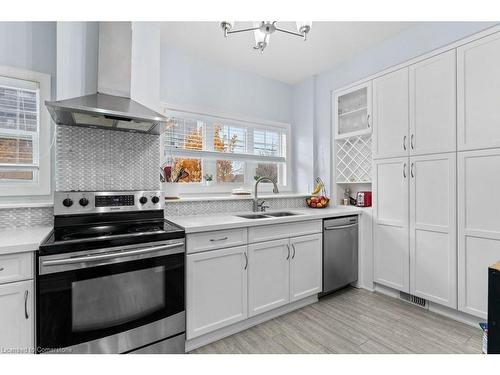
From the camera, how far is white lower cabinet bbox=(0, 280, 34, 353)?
1229 mm

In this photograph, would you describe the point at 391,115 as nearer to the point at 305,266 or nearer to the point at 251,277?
the point at 305,266

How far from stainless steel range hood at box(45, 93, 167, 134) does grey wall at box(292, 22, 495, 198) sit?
224 centimetres

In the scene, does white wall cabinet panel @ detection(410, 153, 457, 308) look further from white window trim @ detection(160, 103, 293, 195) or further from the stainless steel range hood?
the stainless steel range hood

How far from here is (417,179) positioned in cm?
240

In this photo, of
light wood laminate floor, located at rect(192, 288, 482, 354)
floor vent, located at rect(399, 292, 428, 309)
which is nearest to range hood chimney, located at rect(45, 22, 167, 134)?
light wood laminate floor, located at rect(192, 288, 482, 354)

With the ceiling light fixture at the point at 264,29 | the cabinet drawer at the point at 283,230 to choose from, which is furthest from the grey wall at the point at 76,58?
the cabinet drawer at the point at 283,230

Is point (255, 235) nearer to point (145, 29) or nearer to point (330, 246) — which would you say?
point (330, 246)

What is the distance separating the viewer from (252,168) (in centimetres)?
353

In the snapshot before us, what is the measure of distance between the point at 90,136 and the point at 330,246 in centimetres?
236

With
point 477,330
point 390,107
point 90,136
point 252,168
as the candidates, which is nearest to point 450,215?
point 477,330

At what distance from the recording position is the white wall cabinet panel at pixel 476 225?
1.95 meters

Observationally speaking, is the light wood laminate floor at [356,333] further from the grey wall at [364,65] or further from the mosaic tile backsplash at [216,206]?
the grey wall at [364,65]

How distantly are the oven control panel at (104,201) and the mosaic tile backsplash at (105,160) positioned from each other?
0.31 feet

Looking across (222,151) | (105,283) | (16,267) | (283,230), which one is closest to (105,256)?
(105,283)
